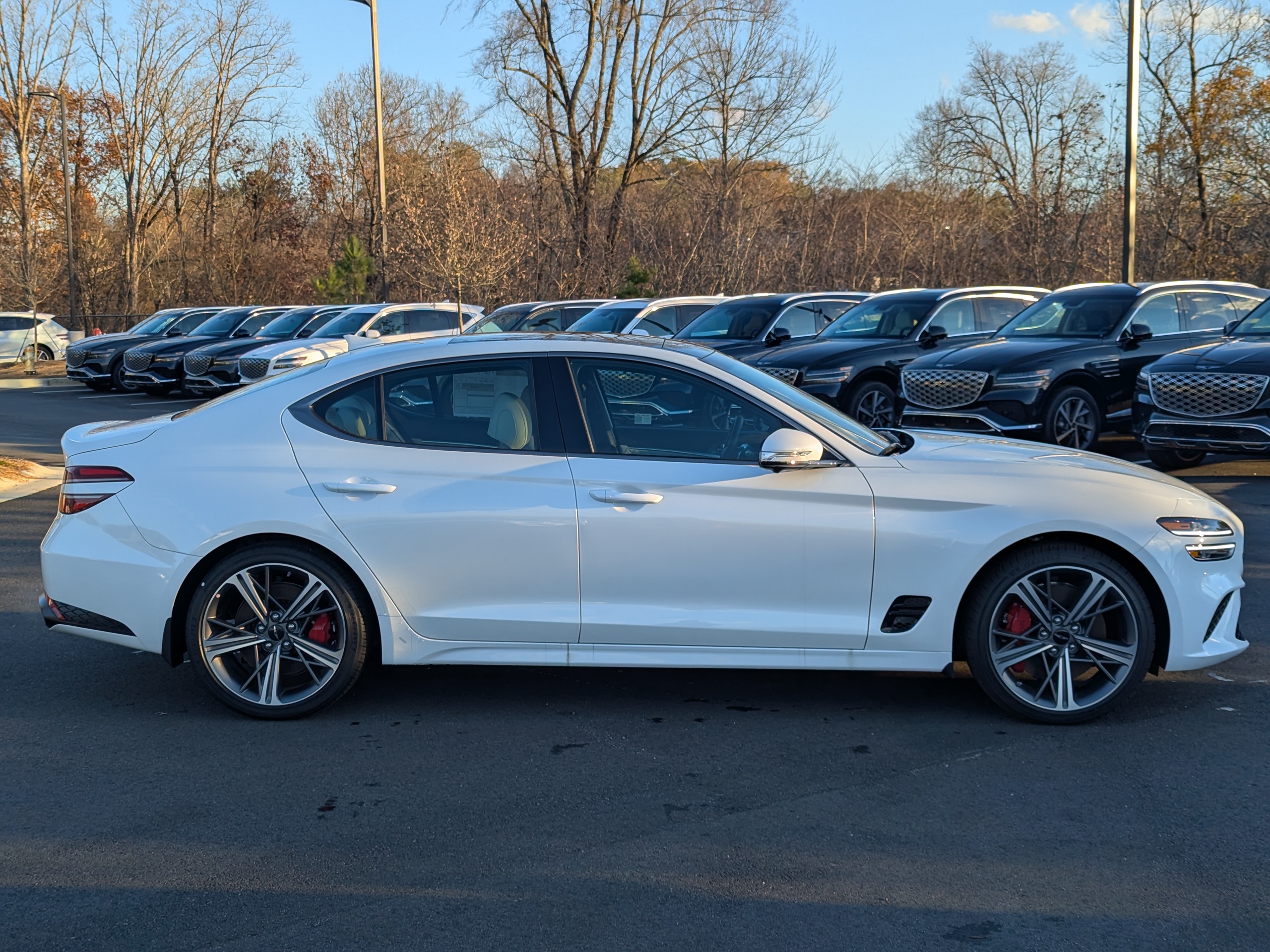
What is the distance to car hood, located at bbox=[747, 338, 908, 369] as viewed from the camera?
14891 millimetres

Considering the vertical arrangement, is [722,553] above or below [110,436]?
below

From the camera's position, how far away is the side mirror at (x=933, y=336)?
50.1 feet

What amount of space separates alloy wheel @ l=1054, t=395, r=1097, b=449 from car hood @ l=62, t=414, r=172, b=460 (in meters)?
9.47

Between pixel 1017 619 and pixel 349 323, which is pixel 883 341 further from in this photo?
pixel 349 323

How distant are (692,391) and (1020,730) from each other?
1891 millimetres

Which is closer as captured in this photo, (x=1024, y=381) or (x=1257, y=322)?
(x=1257, y=322)

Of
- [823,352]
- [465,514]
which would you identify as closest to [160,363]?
[823,352]

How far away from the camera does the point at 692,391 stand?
5.17 meters

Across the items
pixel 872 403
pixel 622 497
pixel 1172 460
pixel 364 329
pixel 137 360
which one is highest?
pixel 364 329

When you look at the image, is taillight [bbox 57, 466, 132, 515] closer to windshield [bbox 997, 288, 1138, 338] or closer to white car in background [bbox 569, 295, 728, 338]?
windshield [bbox 997, 288, 1138, 338]

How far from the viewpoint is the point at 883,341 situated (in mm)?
15414

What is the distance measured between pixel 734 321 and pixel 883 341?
10.6 feet

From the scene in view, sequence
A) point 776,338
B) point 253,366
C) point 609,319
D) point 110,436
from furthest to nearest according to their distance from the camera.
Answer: point 253,366 → point 609,319 → point 776,338 → point 110,436

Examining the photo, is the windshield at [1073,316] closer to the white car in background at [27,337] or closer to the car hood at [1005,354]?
the car hood at [1005,354]
